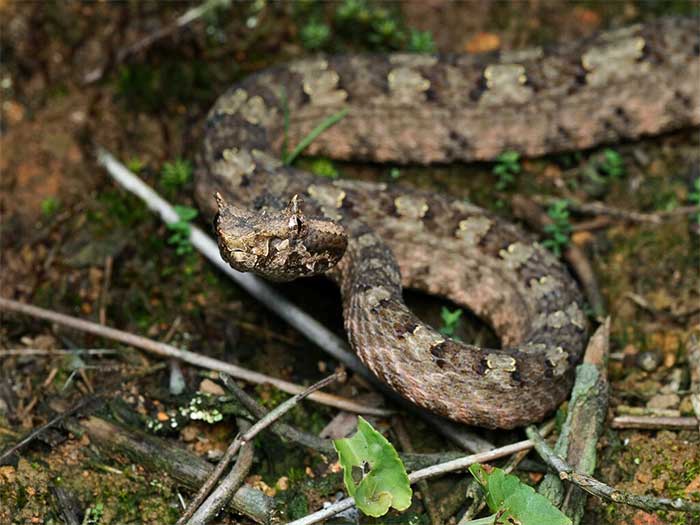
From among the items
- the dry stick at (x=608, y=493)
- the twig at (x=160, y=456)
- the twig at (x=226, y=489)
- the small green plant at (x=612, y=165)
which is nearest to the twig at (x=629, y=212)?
the small green plant at (x=612, y=165)

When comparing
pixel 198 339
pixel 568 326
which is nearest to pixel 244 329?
pixel 198 339

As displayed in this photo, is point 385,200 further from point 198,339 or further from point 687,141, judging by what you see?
point 687,141

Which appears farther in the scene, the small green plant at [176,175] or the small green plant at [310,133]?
the small green plant at [310,133]

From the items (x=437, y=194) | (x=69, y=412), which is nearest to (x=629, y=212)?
(x=437, y=194)

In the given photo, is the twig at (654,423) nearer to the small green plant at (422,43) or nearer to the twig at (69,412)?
the twig at (69,412)

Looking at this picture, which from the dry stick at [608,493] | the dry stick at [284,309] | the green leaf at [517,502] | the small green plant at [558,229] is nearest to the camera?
the dry stick at [608,493]
